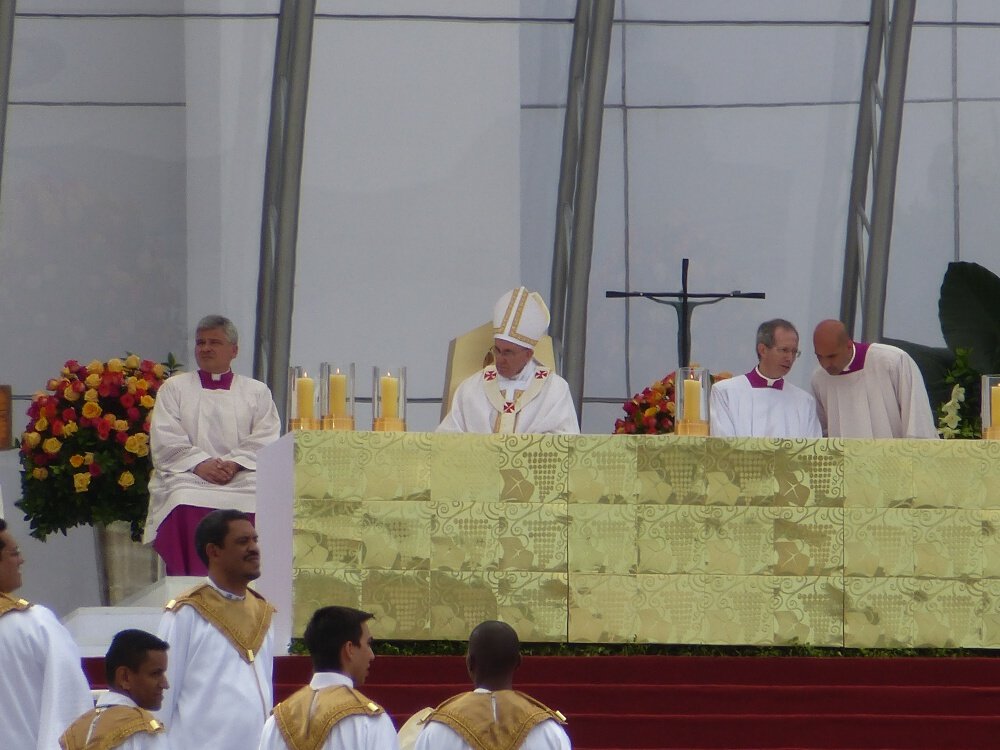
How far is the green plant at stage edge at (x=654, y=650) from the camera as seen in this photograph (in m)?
7.21

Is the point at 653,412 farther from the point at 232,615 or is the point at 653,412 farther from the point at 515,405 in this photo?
the point at 232,615

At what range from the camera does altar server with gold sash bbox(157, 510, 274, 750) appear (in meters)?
5.28

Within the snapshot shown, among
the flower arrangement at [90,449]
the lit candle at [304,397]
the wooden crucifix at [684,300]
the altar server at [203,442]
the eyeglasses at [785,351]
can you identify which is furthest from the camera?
the wooden crucifix at [684,300]

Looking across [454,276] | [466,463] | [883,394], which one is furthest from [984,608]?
[454,276]

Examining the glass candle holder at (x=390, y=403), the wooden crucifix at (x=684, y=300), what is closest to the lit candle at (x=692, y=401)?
the glass candle holder at (x=390, y=403)

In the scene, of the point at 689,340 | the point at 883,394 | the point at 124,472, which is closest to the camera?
the point at 883,394

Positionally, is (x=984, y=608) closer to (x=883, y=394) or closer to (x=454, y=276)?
(x=883, y=394)

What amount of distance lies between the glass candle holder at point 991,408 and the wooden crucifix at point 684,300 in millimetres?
3760

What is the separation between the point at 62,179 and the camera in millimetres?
11977

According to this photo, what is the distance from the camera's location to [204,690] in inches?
210

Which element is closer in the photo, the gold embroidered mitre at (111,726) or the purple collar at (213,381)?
the gold embroidered mitre at (111,726)

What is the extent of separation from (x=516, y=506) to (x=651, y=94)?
5.84 meters

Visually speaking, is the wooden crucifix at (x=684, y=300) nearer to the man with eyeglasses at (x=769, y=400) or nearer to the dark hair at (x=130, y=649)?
the man with eyeglasses at (x=769, y=400)

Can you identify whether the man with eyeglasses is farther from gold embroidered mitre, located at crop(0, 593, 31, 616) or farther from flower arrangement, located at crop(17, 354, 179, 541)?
gold embroidered mitre, located at crop(0, 593, 31, 616)
